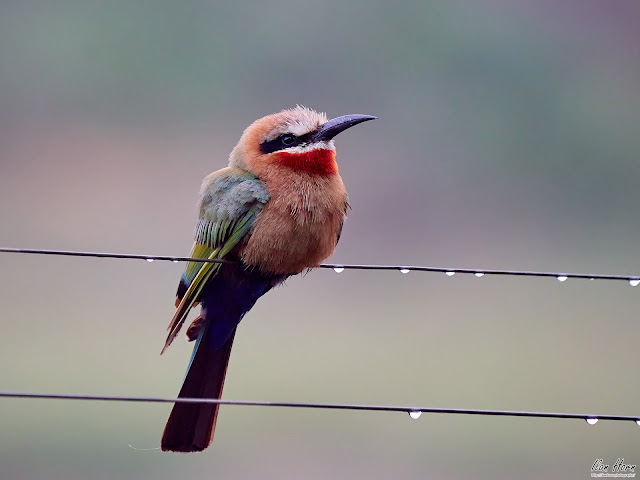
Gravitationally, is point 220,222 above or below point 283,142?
below

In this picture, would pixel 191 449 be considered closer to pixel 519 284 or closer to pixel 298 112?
pixel 298 112

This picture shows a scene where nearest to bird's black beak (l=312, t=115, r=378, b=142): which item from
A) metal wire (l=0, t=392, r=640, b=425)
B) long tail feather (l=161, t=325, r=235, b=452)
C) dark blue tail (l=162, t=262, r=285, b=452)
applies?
dark blue tail (l=162, t=262, r=285, b=452)

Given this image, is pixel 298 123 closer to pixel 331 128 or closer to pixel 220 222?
pixel 331 128

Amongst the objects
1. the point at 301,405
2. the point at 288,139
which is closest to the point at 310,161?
the point at 288,139

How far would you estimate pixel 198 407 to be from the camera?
9.93 ft

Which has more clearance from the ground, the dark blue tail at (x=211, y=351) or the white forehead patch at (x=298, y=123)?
the white forehead patch at (x=298, y=123)

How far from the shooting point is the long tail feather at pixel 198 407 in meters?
3.02

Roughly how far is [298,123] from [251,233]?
0.40 meters

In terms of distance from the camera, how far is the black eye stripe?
3086 millimetres

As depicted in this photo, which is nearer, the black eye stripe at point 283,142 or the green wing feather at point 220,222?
the green wing feather at point 220,222

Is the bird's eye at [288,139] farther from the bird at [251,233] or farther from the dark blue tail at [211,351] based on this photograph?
the dark blue tail at [211,351]

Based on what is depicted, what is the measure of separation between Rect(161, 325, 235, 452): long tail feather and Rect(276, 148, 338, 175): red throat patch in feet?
1.88

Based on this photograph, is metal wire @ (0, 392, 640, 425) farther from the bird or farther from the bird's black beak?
the bird's black beak

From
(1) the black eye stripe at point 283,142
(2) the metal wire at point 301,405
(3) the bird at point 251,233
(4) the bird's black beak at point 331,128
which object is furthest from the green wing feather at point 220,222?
(2) the metal wire at point 301,405
